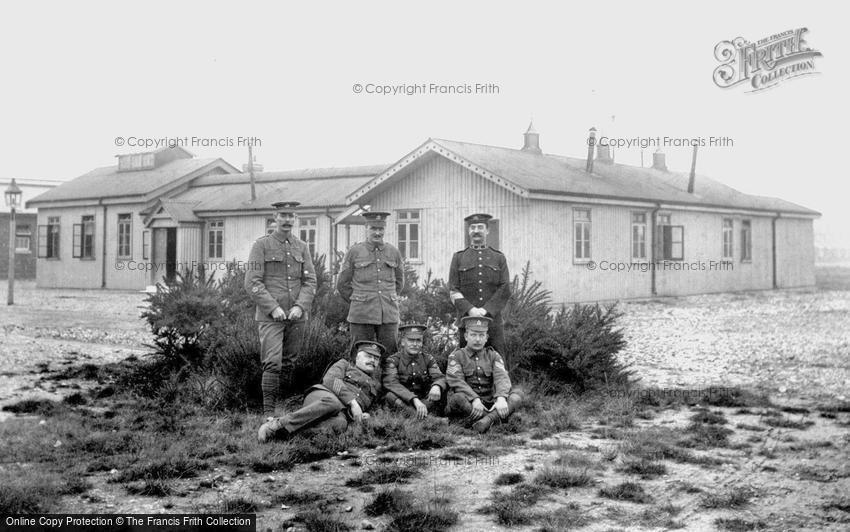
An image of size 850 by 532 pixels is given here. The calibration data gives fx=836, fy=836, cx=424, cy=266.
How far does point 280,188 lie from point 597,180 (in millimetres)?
11575

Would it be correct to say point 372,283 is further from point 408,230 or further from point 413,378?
point 408,230

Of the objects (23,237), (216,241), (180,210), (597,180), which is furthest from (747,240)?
(23,237)

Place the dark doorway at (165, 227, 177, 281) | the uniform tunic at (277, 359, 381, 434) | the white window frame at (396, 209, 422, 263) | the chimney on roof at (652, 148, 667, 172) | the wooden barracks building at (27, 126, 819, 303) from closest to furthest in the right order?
1. the uniform tunic at (277, 359, 381, 434)
2. the wooden barracks building at (27, 126, 819, 303)
3. the white window frame at (396, 209, 422, 263)
4. the dark doorway at (165, 227, 177, 281)
5. the chimney on roof at (652, 148, 667, 172)

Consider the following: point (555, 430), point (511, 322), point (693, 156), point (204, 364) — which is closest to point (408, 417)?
point (555, 430)

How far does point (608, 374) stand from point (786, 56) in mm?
5572

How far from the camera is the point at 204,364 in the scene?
9555 millimetres

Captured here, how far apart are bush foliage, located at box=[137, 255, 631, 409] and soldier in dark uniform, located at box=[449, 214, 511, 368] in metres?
0.64

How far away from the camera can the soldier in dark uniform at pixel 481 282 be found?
8547 mm

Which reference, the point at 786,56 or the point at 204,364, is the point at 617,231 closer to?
the point at 786,56

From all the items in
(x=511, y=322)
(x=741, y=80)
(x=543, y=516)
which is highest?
(x=741, y=80)

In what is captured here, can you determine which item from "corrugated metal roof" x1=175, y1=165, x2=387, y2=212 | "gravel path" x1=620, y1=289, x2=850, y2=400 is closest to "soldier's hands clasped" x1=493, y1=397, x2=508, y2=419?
"gravel path" x1=620, y1=289, x2=850, y2=400

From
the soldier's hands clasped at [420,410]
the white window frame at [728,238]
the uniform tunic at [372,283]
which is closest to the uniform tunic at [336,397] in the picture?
the soldier's hands clasped at [420,410]

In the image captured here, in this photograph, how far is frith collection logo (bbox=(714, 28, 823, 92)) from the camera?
37.4ft

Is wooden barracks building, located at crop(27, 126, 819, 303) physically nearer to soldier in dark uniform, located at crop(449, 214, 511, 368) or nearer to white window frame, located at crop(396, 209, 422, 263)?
white window frame, located at crop(396, 209, 422, 263)
